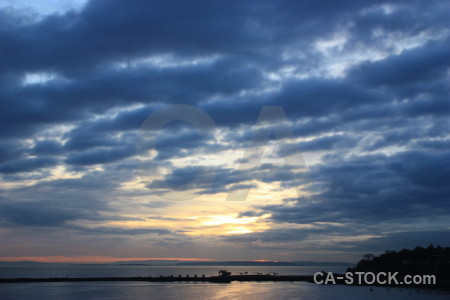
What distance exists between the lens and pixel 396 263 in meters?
180

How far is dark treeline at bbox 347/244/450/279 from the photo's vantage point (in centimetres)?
15162

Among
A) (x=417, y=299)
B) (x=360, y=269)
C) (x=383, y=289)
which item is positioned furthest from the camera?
(x=360, y=269)

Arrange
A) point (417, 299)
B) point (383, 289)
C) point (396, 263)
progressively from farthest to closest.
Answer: point (396, 263) < point (383, 289) < point (417, 299)

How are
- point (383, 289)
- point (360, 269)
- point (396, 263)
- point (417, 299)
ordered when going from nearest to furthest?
point (417, 299)
point (383, 289)
point (396, 263)
point (360, 269)

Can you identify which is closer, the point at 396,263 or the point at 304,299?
the point at 304,299

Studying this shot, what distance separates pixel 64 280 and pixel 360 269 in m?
133

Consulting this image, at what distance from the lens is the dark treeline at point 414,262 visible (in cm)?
15162

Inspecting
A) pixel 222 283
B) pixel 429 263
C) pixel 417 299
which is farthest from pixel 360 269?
pixel 417 299

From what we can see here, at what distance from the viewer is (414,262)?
169875 millimetres

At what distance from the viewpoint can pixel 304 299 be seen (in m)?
120

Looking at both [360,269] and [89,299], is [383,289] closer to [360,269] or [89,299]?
[360,269]

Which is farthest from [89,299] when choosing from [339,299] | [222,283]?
[222,283]

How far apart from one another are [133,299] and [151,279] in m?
77.7

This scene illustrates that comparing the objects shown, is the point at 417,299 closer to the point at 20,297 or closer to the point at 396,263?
the point at 396,263
